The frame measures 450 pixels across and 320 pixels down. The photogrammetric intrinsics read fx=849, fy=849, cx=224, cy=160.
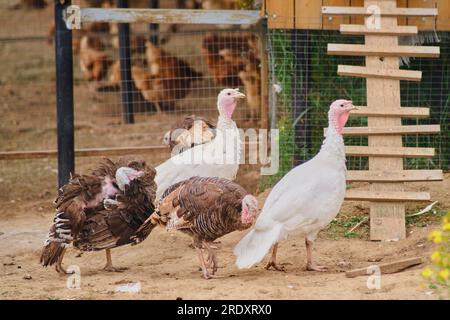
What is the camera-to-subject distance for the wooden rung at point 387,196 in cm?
735

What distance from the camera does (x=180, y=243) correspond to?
7.72 metres

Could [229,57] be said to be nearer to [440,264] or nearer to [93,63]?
[93,63]

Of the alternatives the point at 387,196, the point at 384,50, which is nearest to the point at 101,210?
the point at 387,196

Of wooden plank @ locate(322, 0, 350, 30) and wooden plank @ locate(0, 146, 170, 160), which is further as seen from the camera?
wooden plank @ locate(0, 146, 170, 160)

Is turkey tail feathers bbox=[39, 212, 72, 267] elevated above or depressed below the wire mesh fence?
below

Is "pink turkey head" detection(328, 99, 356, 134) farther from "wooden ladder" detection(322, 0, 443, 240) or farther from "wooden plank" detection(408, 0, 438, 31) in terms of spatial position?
"wooden plank" detection(408, 0, 438, 31)

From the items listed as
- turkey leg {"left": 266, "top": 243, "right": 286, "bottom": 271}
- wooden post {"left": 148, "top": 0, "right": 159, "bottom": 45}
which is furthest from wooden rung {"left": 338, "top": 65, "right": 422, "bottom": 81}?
wooden post {"left": 148, "top": 0, "right": 159, "bottom": 45}

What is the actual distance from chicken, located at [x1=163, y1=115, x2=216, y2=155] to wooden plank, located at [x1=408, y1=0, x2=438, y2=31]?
2.22 m

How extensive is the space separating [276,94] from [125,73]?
11.7ft

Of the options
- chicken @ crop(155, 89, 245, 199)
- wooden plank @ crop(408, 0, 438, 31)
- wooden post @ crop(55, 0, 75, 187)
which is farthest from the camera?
wooden post @ crop(55, 0, 75, 187)

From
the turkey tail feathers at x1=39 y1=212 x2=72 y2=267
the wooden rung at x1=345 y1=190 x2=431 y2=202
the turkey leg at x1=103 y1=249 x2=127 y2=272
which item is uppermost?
the wooden rung at x1=345 y1=190 x2=431 y2=202

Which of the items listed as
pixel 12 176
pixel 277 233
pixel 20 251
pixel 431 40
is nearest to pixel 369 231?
pixel 277 233

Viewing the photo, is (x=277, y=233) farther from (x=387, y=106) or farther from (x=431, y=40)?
(x=431, y=40)

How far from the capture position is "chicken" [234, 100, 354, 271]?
627 centimetres
